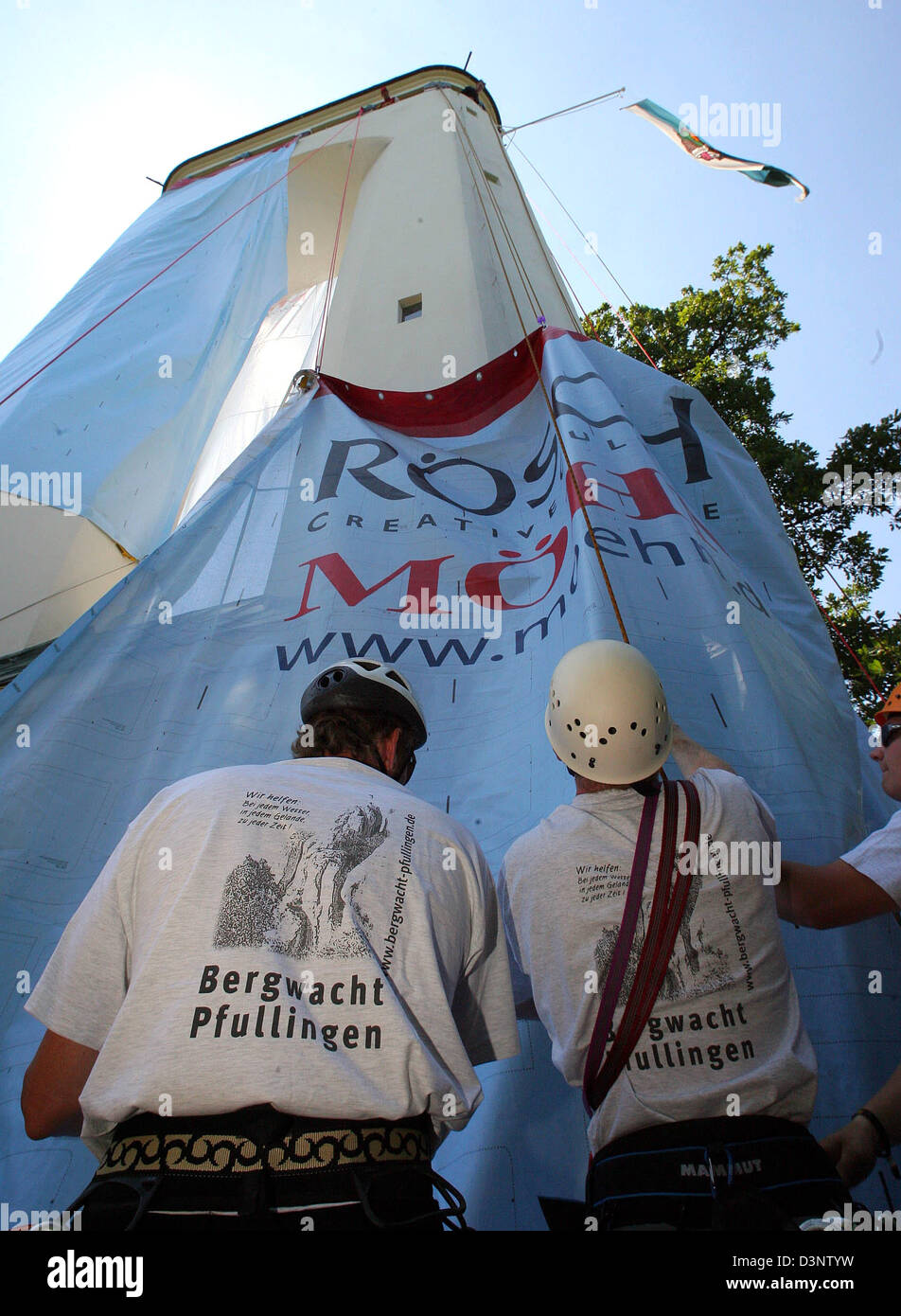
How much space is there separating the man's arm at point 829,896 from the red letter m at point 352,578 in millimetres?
2096

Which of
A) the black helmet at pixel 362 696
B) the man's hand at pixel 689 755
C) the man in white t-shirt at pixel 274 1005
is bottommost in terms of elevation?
the man in white t-shirt at pixel 274 1005

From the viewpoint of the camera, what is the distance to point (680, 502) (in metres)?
3.62

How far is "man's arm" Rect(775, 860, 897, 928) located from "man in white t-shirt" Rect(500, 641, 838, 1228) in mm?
221

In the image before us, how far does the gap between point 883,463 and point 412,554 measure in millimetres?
5342

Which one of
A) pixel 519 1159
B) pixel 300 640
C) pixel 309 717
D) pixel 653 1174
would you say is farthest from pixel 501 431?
pixel 653 1174

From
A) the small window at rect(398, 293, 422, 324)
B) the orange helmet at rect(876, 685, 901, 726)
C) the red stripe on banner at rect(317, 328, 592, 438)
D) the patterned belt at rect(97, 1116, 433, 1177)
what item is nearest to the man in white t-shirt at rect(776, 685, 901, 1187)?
the orange helmet at rect(876, 685, 901, 726)

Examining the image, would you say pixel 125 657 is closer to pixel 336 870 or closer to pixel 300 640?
pixel 300 640

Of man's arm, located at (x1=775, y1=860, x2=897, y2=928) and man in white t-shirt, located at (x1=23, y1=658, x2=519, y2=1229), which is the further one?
man's arm, located at (x1=775, y1=860, x2=897, y2=928)

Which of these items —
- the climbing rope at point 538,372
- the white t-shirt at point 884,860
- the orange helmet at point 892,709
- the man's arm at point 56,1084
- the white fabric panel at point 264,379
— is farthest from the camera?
the white fabric panel at point 264,379

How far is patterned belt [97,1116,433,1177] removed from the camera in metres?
1.07

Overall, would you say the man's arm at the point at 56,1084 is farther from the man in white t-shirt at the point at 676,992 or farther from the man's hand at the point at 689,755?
the man's hand at the point at 689,755

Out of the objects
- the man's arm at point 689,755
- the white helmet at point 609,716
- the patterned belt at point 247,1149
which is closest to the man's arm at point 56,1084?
the patterned belt at point 247,1149

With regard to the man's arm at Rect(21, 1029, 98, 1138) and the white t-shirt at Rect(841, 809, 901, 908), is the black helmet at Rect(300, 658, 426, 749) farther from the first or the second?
the white t-shirt at Rect(841, 809, 901, 908)

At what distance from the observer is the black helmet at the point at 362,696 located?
170 cm
